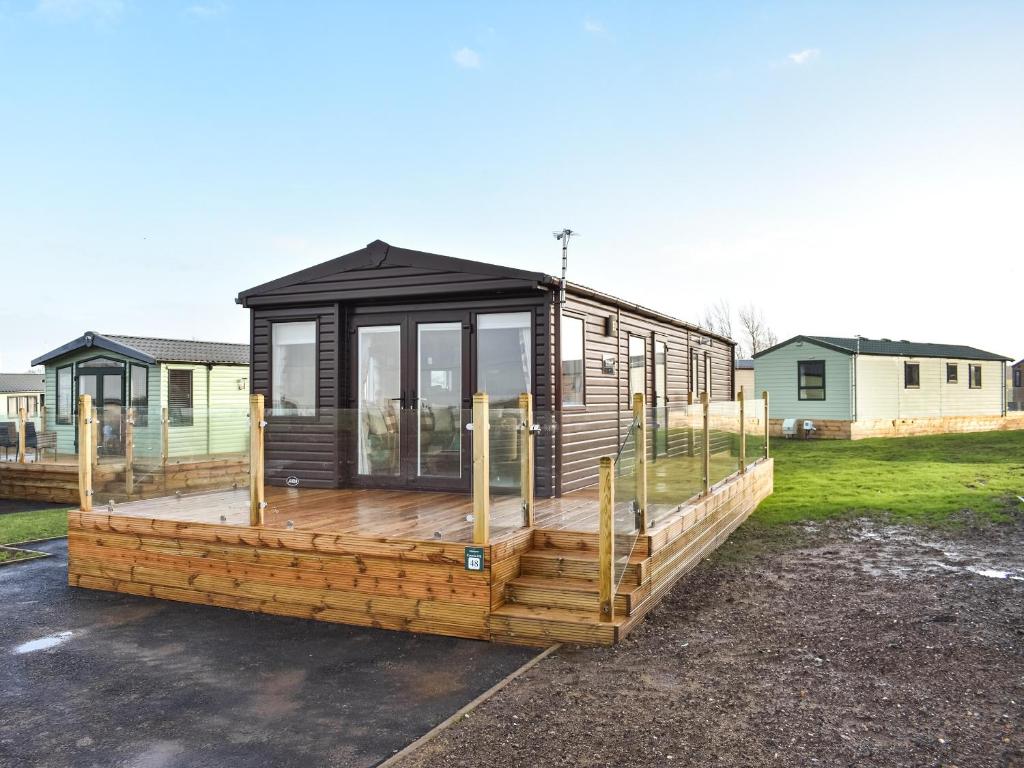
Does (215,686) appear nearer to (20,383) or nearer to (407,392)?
(407,392)

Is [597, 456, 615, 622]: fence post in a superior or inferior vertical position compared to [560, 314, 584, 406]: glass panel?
inferior

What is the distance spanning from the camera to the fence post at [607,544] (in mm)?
4559

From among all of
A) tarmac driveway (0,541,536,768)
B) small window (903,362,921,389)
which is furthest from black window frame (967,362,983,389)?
tarmac driveway (0,541,536,768)

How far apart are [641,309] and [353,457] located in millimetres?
A: 4883

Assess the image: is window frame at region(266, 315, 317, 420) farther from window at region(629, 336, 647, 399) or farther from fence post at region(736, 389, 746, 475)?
fence post at region(736, 389, 746, 475)

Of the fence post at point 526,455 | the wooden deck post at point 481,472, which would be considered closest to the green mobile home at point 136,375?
the fence post at point 526,455

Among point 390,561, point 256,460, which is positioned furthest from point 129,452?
point 390,561

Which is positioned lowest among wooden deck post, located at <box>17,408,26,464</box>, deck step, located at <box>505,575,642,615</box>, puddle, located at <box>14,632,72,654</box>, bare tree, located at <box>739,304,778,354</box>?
puddle, located at <box>14,632,72,654</box>

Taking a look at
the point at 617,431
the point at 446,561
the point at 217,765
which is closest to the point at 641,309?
the point at 617,431

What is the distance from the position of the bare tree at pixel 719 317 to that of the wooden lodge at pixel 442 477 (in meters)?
44.7

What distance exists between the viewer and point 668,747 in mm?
3094

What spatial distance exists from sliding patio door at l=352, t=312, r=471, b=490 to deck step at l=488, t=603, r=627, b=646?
1555 millimetres

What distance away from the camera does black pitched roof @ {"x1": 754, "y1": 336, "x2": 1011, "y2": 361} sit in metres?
21.2

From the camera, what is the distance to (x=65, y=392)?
17.4 meters
